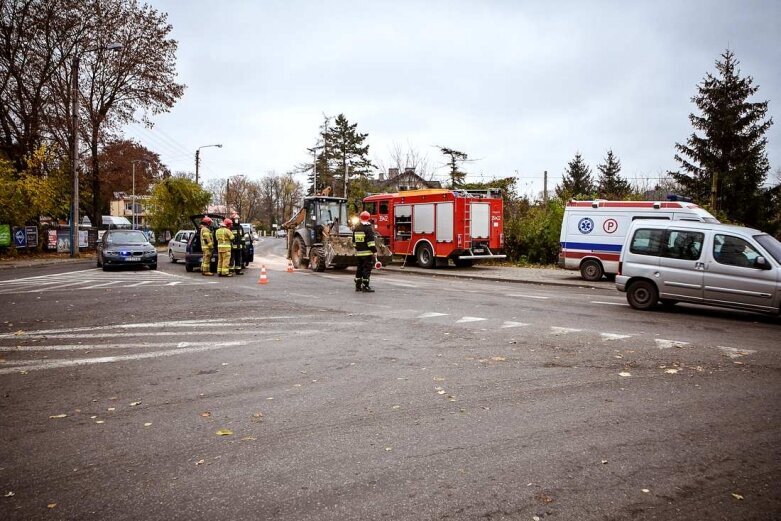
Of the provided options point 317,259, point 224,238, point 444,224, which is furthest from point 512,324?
point 317,259

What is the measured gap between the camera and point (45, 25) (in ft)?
95.5

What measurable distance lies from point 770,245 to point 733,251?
1.98 ft

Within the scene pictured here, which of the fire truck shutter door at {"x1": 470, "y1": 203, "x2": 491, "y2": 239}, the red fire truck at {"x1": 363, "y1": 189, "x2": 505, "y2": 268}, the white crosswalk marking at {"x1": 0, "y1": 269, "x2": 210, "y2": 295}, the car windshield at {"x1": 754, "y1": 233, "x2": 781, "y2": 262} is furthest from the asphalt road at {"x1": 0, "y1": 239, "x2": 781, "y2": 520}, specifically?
the fire truck shutter door at {"x1": 470, "y1": 203, "x2": 491, "y2": 239}

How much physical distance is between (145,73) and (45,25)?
5780 millimetres

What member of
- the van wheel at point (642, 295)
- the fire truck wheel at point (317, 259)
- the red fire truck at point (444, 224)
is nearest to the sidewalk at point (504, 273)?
the red fire truck at point (444, 224)

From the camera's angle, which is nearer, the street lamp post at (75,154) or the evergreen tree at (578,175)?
Answer: the street lamp post at (75,154)

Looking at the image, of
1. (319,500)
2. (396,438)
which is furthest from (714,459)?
(319,500)

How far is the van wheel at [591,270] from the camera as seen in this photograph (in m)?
16.6

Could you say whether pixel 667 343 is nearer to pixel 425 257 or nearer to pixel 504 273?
pixel 504 273

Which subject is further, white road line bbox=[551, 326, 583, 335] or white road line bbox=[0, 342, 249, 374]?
white road line bbox=[551, 326, 583, 335]

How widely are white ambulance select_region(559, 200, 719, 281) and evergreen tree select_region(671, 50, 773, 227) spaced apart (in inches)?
654

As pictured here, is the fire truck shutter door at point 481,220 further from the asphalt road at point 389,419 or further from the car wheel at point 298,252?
the asphalt road at point 389,419

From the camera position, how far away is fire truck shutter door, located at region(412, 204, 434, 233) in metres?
20.7

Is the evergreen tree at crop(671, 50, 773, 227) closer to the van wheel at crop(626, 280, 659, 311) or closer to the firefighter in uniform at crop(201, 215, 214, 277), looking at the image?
the van wheel at crop(626, 280, 659, 311)
